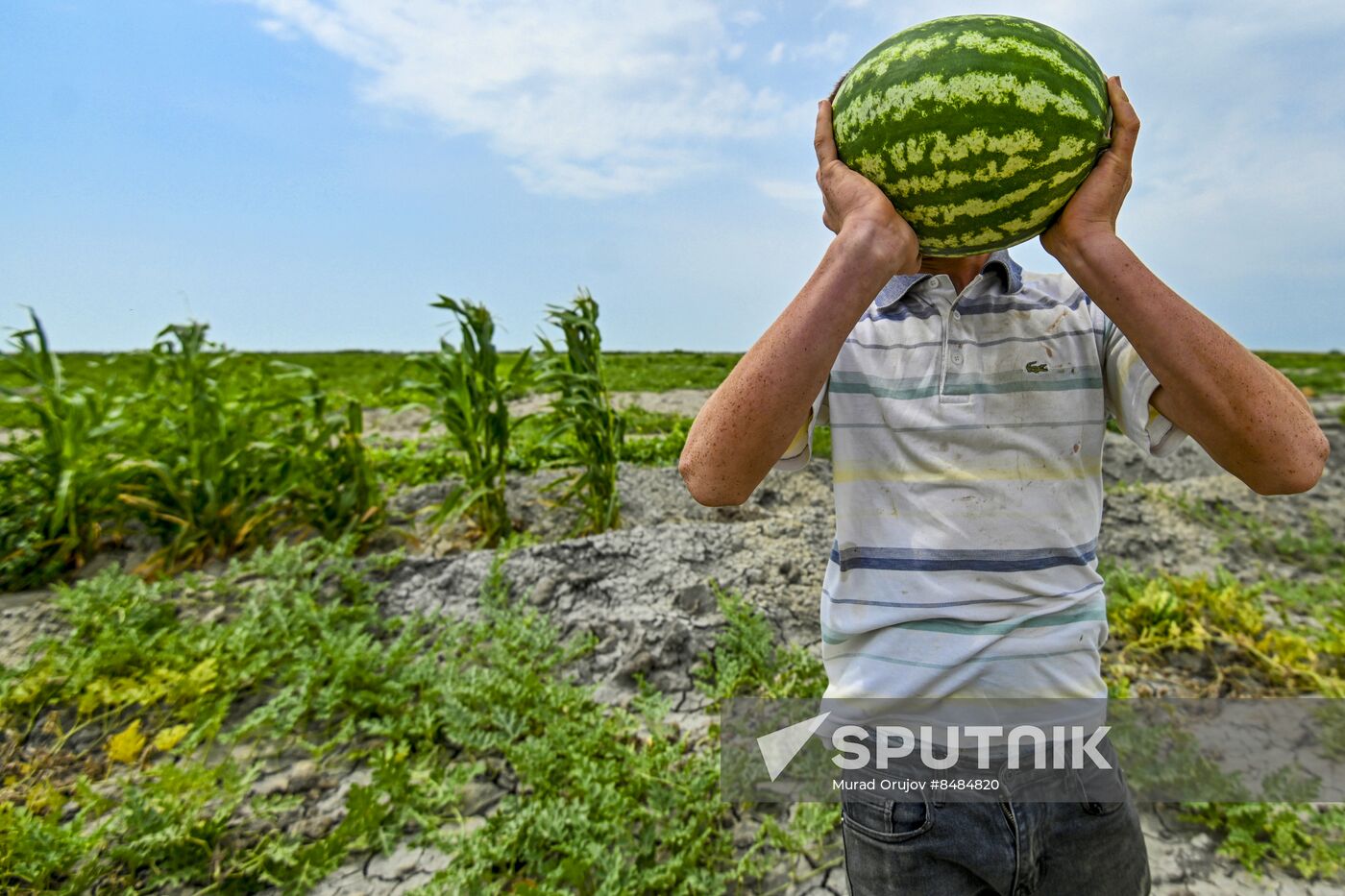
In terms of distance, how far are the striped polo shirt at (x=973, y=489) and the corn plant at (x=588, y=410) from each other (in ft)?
10.1

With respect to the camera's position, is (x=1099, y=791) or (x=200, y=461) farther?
(x=200, y=461)

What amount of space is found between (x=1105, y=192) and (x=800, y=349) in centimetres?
58

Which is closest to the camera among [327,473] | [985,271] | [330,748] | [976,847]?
[976,847]

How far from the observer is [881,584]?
141 centimetres

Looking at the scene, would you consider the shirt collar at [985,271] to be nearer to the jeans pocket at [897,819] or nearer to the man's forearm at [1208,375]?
the man's forearm at [1208,375]

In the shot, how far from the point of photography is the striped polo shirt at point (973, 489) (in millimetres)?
1369

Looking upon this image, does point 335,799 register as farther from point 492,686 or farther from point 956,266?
point 956,266

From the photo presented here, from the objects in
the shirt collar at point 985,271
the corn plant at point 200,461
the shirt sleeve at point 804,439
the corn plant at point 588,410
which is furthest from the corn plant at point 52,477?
the shirt collar at point 985,271

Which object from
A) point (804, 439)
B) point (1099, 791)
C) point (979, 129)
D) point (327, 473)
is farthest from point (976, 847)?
point (327, 473)

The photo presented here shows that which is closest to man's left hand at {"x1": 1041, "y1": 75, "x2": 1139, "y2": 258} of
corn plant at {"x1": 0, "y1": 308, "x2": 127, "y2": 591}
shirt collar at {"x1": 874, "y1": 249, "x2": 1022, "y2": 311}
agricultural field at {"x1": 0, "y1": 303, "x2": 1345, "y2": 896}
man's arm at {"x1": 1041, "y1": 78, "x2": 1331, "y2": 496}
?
man's arm at {"x1": 1041, "y1": 78, "x2": 1331, "y2": 496}

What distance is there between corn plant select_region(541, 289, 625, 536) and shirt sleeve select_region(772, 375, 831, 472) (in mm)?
2987

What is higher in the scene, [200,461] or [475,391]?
[475,391]

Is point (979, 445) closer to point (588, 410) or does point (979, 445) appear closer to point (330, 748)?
point (330, 748)

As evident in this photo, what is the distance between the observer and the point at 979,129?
4.15 feet
